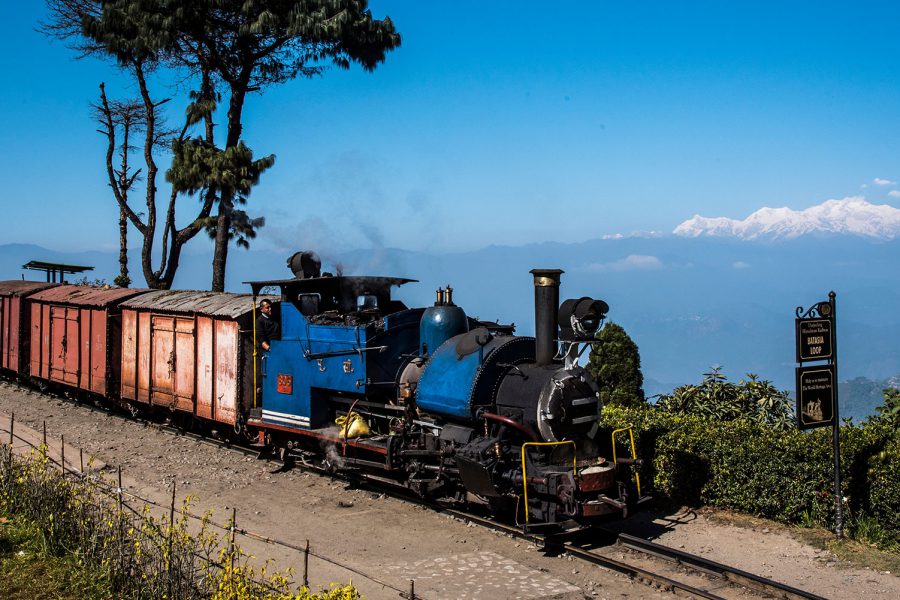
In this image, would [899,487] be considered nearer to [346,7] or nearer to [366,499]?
[366,499]

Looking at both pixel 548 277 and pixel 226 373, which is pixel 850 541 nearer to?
pixel 548 277

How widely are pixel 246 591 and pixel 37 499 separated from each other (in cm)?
484

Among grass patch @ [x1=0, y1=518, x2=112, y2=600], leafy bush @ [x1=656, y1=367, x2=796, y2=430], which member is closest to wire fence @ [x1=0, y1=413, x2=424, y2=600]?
grass patch @ [x1=0, y1=518, x2=112, y2=600]

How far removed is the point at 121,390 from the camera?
18.5m

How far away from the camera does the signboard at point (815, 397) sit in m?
10.2

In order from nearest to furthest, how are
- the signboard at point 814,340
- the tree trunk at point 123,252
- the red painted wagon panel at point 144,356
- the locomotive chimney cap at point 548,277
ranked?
the locomotive chimney cap at point 548,277
the signboard at point 814,340
the red painted wagon panel at point 144,356
the tree trunk at point 123,252

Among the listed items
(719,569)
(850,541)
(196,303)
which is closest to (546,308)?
(719,569)

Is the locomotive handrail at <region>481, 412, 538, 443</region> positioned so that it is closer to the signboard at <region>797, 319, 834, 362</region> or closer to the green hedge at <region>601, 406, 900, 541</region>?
the green hedge at <region>601, 406, 900, 541</region>

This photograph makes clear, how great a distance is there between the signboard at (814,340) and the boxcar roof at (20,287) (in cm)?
2193

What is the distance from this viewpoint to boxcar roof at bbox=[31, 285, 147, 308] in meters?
18.9

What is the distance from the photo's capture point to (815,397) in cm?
1028

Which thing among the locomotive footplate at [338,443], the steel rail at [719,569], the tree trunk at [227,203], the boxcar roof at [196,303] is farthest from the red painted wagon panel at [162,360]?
the steel rail at [719,569]

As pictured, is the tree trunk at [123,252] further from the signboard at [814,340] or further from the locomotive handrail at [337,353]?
the signboard at [814,340]

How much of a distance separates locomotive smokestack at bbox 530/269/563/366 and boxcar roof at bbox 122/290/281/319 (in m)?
6.08
